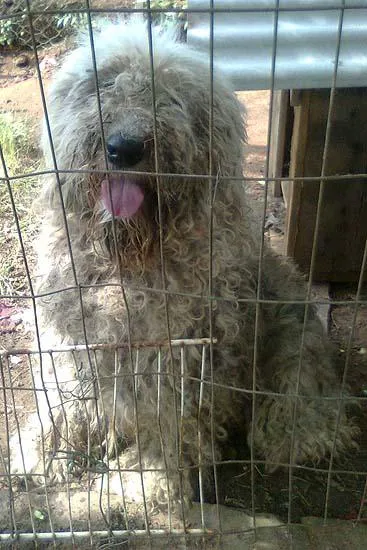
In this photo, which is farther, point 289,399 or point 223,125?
point 289,399

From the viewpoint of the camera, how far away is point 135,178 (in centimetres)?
195

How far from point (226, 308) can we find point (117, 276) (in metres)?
0.41

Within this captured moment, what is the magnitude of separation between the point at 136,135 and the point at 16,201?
245 centimetres

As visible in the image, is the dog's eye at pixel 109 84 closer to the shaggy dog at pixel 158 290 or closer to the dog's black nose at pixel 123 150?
the shaggy dog at pixel 158 290

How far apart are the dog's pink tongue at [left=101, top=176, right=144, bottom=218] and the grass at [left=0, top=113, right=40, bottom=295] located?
150 cm

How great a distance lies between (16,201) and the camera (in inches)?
162

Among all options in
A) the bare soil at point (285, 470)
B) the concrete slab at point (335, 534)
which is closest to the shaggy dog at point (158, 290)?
the bare soil at point (285, 470)

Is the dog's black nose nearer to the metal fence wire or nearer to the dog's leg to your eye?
the metal fence wire

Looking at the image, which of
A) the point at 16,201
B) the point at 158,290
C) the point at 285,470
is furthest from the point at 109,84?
the point at 16,201

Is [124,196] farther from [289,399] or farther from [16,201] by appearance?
[16,201]

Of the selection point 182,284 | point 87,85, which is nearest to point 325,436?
point 182,284

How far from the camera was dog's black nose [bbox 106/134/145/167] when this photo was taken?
1.84 metres

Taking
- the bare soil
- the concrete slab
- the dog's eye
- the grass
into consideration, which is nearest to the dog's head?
the dog's eye

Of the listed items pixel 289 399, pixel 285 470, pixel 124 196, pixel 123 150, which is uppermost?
pixel 123 150
